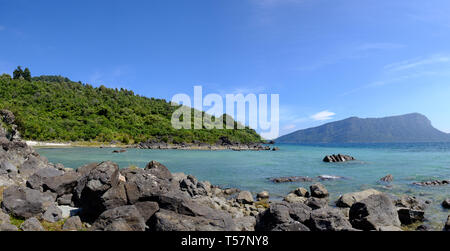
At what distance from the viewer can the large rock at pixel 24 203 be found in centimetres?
843

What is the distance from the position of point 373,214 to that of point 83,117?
400 feet

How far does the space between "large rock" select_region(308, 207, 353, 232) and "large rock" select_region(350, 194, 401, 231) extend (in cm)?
191

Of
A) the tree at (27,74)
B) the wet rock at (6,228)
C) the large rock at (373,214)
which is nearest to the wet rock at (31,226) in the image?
the wet rock at (6,228)

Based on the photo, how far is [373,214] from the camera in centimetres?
979

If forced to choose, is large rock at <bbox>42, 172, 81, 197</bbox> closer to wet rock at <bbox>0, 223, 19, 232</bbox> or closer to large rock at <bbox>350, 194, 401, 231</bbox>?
wet rock at <bbox>0, 223, 19, 232</bbox>

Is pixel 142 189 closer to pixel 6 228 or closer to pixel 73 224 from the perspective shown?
pixel 73 224

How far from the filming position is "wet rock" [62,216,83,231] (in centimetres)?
796

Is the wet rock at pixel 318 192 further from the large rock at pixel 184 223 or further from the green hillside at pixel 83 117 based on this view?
the green hillside at pixel 83 117

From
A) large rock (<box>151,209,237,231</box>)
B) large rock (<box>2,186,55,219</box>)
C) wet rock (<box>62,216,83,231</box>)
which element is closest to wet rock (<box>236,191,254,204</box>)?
large rock (<box>151,209,237,231</box>)

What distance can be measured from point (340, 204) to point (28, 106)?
4990 inches

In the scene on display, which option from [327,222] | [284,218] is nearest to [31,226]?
[284,218]

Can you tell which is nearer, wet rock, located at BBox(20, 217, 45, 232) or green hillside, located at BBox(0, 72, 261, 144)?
wet rock, located at BBox(20, 217, 45, 232)

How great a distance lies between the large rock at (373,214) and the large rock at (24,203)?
11.4m
